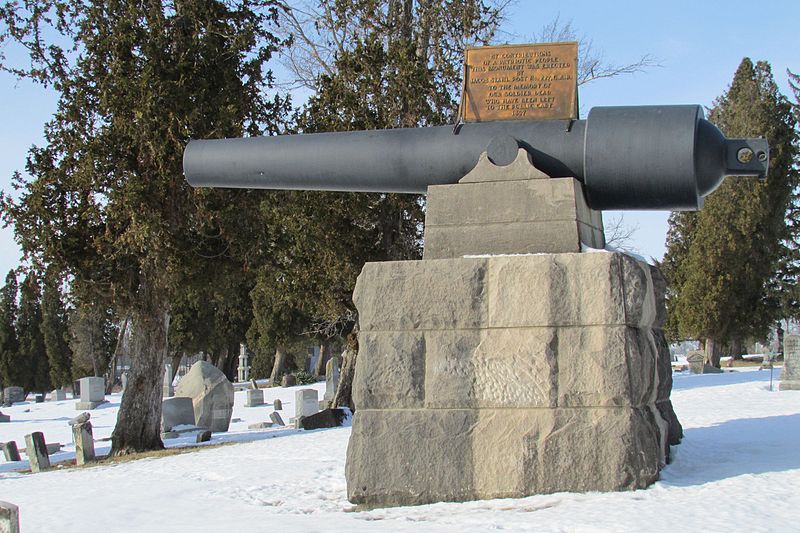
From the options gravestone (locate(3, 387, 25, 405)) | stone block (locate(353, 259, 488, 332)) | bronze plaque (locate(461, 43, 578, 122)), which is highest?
bronze plaque (locate(461, 43, 578, 122))

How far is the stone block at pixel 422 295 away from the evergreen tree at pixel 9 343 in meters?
50.6

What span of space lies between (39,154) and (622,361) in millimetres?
12222

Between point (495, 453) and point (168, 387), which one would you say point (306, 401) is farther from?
point (495, 453)

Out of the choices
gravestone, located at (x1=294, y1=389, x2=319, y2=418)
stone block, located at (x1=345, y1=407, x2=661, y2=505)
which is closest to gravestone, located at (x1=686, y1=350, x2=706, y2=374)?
gravestone, located at (x1=294, y1=389, x2=319, y2=418)

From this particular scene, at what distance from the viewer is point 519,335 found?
584 cm

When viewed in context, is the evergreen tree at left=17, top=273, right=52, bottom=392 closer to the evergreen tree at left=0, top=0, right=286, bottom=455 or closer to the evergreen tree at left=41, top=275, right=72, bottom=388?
the evergreen tree at left=41, top=275, right=72, bottom=388

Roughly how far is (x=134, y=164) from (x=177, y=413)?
20.8 feet

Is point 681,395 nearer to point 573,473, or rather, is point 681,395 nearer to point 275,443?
point 275,443

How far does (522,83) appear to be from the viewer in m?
6.61

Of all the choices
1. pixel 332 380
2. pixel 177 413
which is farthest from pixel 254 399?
pixel 177 413

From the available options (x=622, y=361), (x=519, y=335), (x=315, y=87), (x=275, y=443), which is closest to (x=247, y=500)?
(x=519, y=335)

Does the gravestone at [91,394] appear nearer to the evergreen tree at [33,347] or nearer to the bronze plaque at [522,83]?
the evergreen tree at [33,347]

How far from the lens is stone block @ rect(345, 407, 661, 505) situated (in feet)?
18.3

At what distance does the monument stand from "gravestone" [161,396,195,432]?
43.6 ft
